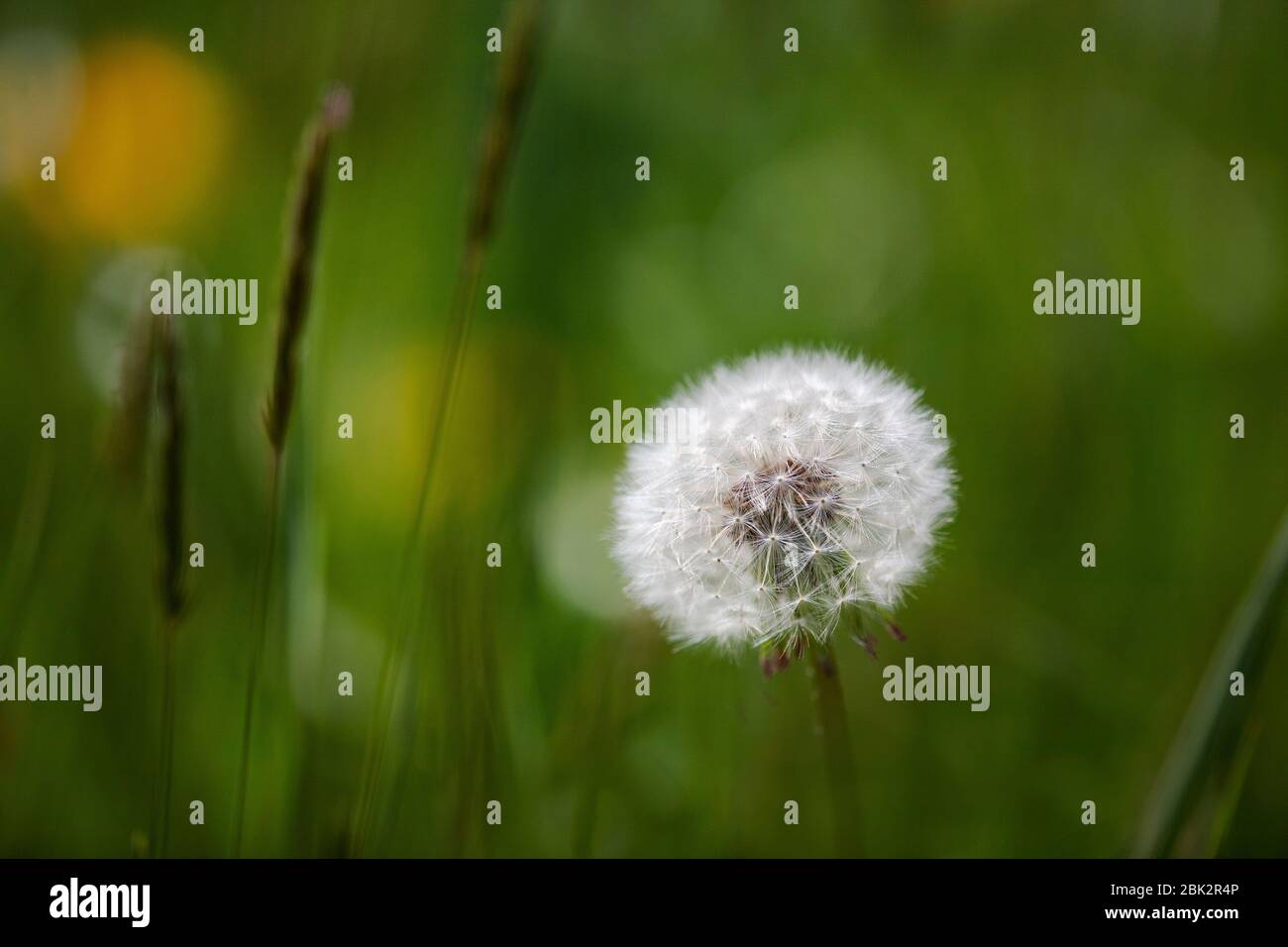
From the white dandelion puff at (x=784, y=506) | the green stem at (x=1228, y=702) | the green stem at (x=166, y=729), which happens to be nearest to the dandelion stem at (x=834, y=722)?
the white dandelion puff at (x=784, y=506)

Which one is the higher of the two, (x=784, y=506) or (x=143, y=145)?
(x=143, y=145)

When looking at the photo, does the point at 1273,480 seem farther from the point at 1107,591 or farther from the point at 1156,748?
the point at 1156,748

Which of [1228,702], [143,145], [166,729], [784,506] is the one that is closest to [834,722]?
[784,506]

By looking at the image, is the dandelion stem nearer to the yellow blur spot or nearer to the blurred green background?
the blurred green background

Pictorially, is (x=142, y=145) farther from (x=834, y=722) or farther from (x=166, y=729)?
(x=834, y=722)

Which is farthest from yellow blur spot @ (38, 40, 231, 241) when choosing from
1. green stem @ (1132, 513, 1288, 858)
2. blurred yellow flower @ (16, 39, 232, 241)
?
green stem @ (1132, 513, 1288, 858)
